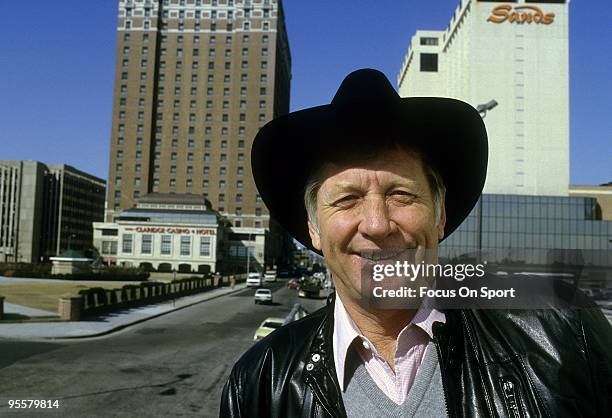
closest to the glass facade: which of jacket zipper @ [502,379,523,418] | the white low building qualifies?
jacket zipper @ [502,379,523,418]

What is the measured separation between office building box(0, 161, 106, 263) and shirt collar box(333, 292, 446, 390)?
128450mm

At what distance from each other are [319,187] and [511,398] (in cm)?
73

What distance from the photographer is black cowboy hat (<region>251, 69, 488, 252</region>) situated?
4.50ft

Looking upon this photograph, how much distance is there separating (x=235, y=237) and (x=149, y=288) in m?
56.3

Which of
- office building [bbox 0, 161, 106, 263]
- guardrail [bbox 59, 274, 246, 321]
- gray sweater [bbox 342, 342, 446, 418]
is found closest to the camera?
gray sweater [bbox 342, 342, 446, 418]

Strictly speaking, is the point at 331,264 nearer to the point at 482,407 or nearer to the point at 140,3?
the point at 482,407

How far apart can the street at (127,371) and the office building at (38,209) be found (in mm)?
110533

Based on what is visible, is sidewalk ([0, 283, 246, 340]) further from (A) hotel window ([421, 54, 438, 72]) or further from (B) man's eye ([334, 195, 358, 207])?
(B) man's eye ([334, 195, 358, 207])

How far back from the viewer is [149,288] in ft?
117

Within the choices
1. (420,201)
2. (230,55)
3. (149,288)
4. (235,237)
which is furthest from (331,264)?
(230,55)

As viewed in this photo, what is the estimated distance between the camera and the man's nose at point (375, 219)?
1.20 meters

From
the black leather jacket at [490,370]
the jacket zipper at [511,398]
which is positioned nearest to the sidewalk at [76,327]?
the black leather jacket at [490,370]

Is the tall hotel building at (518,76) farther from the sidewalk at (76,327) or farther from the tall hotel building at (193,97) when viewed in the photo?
the tall hotel building at (193,97)

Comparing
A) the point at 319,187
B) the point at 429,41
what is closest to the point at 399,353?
the point at 319,187
